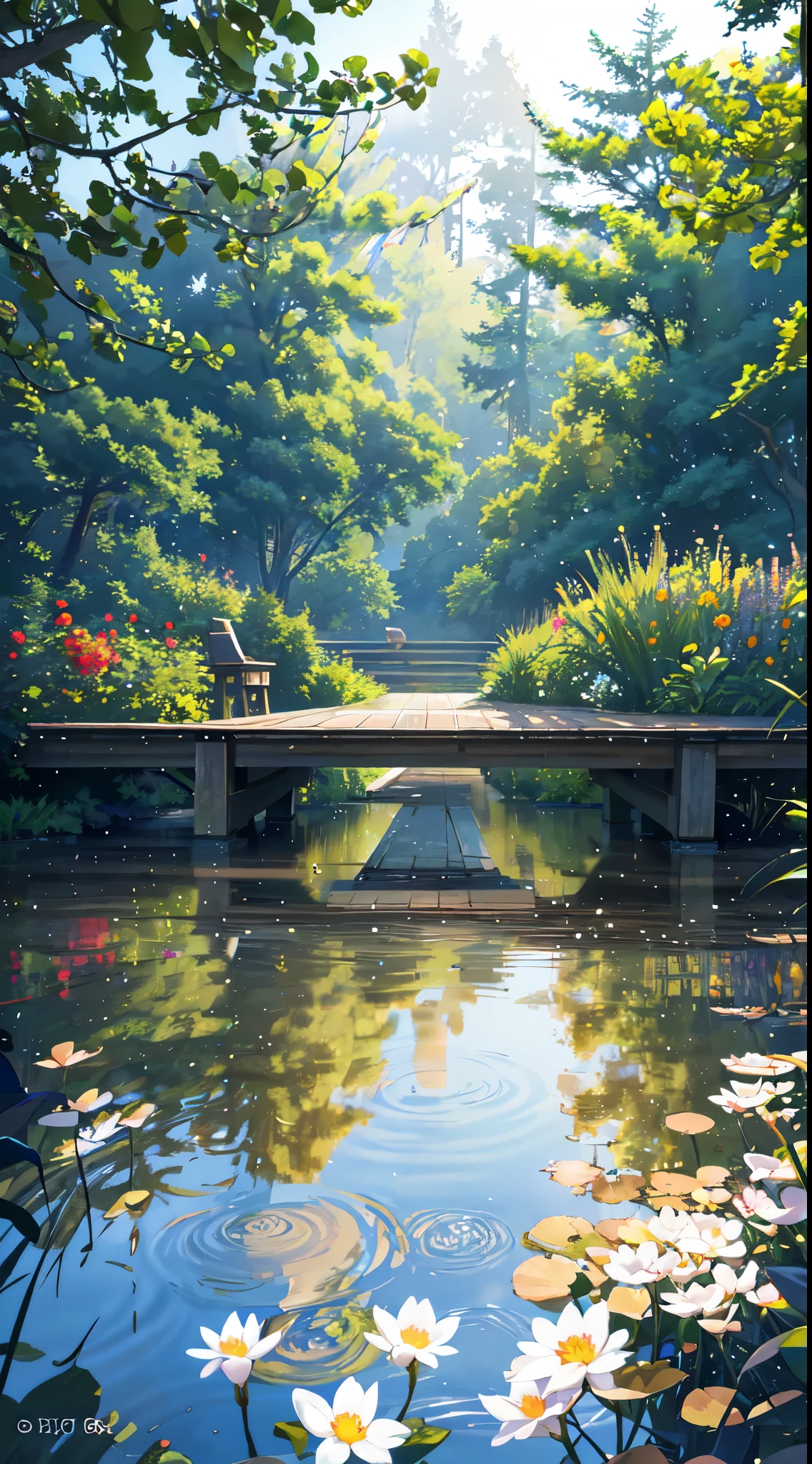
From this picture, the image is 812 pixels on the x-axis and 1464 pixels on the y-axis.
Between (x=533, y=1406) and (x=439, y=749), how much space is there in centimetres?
459

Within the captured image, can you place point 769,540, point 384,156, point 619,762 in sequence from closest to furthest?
point 619,762
point 769,540
point 384,156

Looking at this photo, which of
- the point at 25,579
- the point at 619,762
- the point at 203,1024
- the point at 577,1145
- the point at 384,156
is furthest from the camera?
the point at 384,156

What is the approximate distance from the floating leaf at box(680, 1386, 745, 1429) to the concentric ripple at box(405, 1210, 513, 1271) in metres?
0.53

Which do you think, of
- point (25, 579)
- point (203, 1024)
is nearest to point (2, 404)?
point (25, 579)

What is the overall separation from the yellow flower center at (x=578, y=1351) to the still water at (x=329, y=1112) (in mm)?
345

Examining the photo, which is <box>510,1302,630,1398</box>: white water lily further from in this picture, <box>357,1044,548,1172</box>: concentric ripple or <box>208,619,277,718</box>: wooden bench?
<box>208,619,277,718</box>: wooden bench

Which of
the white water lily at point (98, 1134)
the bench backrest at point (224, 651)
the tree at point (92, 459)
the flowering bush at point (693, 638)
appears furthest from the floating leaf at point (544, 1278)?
the tree at point (92, 459)

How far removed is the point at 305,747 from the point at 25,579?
23.8 ft

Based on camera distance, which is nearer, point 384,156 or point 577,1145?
point 577,1145

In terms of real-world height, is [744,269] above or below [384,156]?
below

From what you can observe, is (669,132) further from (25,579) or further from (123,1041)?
(25,579)

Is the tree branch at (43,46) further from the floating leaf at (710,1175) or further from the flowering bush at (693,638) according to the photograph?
the flowering bush at (693,638)

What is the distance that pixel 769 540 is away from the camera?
1295cm

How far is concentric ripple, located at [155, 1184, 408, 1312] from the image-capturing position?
1567 millimetres
